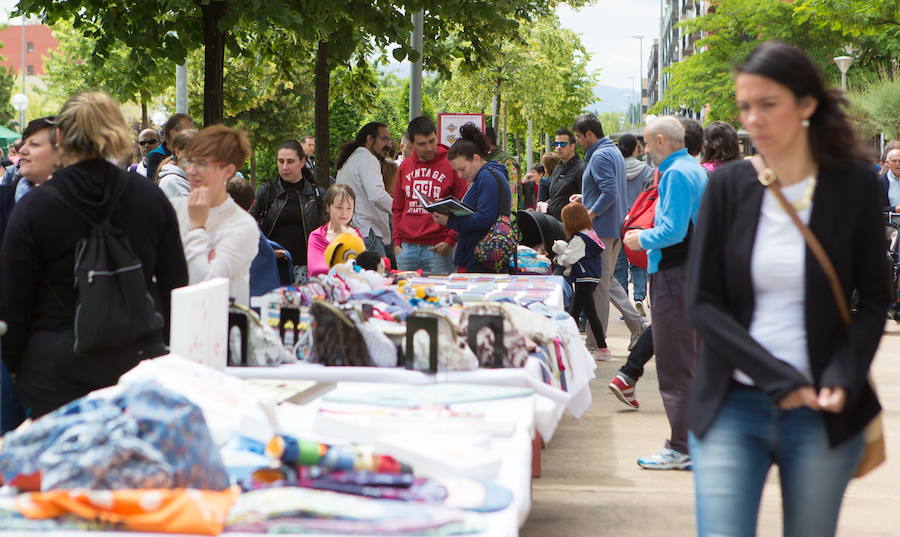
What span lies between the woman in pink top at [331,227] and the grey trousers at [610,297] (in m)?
3.50

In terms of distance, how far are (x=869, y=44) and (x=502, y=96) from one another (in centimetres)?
1429

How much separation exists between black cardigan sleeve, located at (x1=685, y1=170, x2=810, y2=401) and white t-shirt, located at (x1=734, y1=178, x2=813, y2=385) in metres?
0.05

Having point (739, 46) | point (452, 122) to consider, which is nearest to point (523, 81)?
point (739, 46)

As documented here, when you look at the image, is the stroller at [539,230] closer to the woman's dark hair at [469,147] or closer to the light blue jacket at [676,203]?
the woman's dark hair at [469,147]

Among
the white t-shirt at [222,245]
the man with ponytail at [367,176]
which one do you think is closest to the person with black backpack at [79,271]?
the white t-shirt at [222,245]

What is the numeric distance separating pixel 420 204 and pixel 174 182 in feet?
9.86

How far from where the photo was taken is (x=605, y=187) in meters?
10.5

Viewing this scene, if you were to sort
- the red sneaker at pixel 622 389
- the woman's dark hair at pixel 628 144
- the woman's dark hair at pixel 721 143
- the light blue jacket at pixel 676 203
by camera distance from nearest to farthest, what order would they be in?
the light blue jacket at pixel 676 203 → the woman's dark hair at pixel 721 143 → the red sneaker at pixel 622 389 → the woman's dark hair at pixel 628 144

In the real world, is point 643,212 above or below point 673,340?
above

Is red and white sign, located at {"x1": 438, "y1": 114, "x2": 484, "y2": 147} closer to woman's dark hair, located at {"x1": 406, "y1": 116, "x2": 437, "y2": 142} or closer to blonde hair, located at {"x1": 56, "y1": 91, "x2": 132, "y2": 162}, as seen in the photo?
woman's dark hair, located at {"x1": 406, "y1": 116, "x2": 437, "y2": 142}

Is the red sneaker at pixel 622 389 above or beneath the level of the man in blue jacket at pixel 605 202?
beneath

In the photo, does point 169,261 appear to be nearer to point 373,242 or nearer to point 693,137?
point 693,137

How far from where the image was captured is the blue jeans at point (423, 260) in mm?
9375

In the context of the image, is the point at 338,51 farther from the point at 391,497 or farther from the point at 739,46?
the point at 739,46
